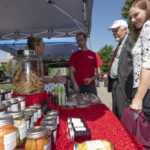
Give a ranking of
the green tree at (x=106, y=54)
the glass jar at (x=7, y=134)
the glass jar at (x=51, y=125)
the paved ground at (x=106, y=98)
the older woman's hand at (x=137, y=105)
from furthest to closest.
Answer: the green tree at (x=106, y=54), the paved ground at (x=106, y=98), the older woman's hand at (x=137, y=105), the glass jar at (x=51, y=125), the glass jar at (x=7, y=134)

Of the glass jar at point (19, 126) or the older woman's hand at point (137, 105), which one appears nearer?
the glass jar at point (19, 126)

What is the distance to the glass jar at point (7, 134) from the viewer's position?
599mm

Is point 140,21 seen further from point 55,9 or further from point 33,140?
point 55,9

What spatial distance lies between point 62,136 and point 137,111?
0.63 metres

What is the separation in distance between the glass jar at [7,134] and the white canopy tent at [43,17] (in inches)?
107

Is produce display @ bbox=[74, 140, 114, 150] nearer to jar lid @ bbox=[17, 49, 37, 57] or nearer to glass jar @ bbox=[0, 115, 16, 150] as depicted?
glass jar @ bbox=[0, 115, 16, 150]

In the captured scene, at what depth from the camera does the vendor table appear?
931 mm

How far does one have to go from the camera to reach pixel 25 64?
4.97 ft

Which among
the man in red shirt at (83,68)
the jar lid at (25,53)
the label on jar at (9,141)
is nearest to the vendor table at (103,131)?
the label on jar at (9,141)

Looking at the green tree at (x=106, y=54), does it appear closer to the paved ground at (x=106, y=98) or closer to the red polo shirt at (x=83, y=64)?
the paved ground at (x=106, y=98)

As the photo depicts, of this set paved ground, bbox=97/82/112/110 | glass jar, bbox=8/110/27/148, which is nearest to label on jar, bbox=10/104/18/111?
glass jar, bbox=8/110/27/148

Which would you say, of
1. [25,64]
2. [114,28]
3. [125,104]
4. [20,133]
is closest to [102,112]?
[125,104]

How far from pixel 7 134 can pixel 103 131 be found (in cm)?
73

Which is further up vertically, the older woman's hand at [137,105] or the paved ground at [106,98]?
the older woman's hand at [137,105]
